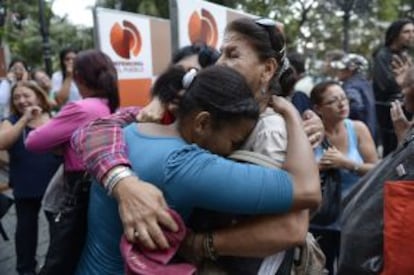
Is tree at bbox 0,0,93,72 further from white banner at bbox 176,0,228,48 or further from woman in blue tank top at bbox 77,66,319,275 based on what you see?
woman in blue tank top at bbox 77,66,319,275

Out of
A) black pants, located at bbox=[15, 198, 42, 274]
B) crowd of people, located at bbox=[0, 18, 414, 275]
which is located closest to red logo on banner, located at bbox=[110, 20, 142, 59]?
black pants, located at bbox=[15, 198, 42, 274]

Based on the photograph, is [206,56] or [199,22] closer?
[206,56]

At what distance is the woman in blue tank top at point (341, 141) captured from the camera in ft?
11.0

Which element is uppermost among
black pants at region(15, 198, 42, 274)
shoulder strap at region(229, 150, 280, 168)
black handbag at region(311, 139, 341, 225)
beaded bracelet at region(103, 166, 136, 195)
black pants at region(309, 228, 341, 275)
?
shoulder strap at region(229, 150, 280, 168)

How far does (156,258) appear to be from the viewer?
1377 millimetres

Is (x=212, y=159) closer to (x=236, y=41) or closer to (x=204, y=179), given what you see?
(x=204, y=179)

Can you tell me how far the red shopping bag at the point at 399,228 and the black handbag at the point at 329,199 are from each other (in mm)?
1317

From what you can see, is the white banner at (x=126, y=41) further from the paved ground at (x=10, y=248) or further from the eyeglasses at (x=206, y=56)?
the eyeglasses at (x=206, y=56)

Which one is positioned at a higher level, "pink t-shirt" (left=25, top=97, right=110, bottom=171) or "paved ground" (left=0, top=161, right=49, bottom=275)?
"pink t-shirt" (left=25, top=97, right=110, bottom=171)

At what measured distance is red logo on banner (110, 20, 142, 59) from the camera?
407cm

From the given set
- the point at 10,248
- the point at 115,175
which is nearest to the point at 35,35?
the point at 10,248

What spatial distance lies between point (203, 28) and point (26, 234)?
2109 mm

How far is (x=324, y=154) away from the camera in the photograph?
3.19m

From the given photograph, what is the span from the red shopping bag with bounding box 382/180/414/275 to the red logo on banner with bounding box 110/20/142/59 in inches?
108
